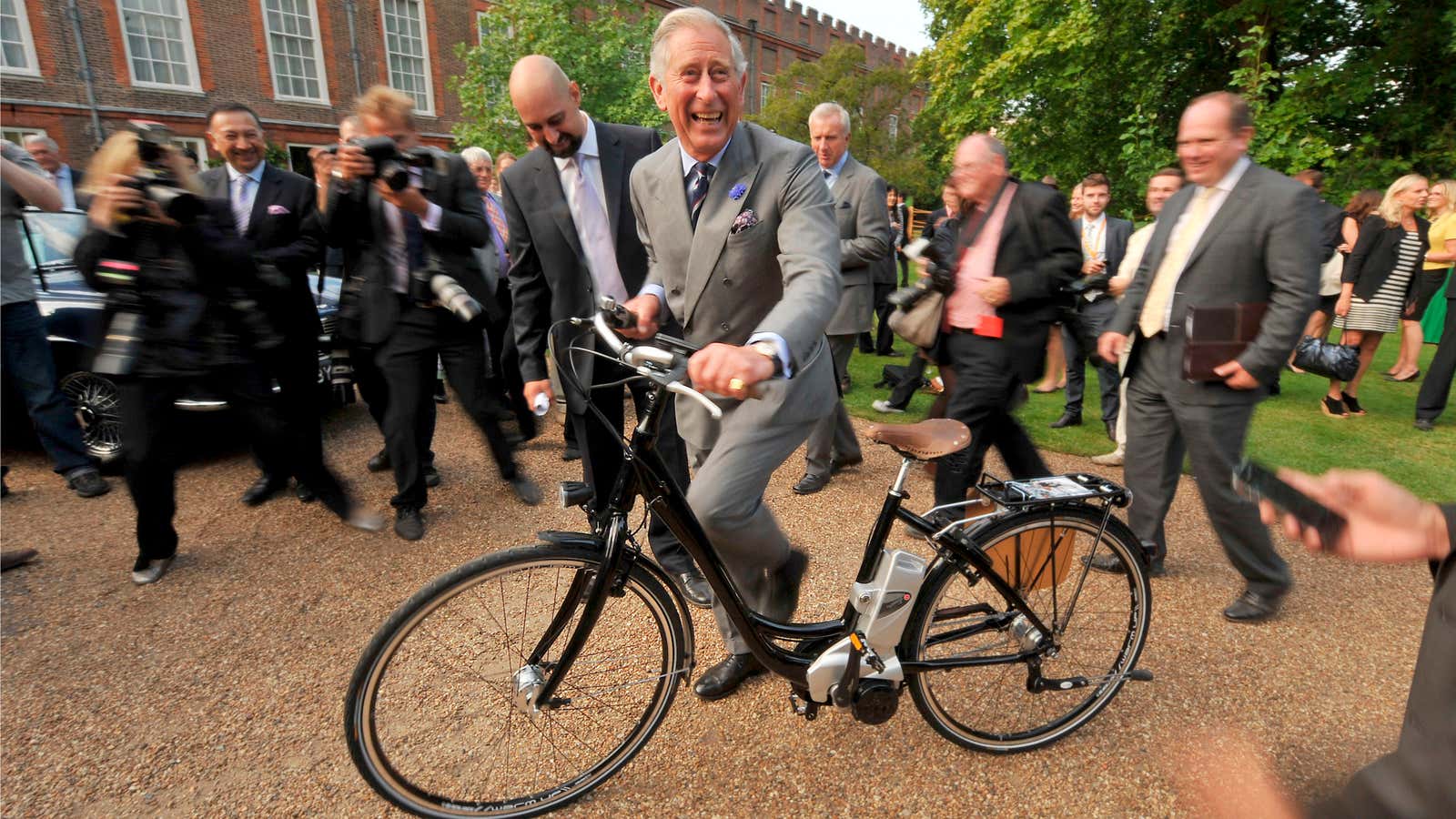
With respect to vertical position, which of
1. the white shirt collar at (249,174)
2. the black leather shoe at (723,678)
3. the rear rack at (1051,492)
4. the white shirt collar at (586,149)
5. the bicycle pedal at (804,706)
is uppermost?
the white shirt collar at (586,149)

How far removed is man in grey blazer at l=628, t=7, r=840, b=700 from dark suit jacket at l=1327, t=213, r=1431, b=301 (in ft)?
24.3

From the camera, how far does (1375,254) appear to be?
6.97 meters

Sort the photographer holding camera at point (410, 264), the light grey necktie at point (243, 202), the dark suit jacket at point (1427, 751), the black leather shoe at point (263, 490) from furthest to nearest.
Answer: the black leather shoe at point (263, 490) < the light grey necktie at point (243, 202) < the photographer holding camera at point (410, 264) < the dark suit jacket at point (1427, 751)

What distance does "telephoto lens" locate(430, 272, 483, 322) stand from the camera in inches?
143

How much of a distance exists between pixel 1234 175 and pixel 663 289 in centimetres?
248

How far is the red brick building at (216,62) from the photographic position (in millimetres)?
18078

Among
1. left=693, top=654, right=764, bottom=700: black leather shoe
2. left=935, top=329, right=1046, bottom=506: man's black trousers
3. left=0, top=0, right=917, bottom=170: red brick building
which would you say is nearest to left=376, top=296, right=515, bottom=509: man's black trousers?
left=693, top=654, right=764, bottom=700: black leather shoe

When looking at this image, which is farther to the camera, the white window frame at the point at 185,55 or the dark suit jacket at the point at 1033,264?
the white window frame at the point at 185,55

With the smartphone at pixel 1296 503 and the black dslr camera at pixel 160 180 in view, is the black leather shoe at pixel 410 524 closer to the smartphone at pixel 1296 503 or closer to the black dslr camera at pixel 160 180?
the black dslr camera at pixel 160 180

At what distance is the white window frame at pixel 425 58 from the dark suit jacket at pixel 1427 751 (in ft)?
88.5

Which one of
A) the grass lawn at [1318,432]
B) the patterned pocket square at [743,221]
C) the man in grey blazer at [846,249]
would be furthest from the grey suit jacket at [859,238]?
the patterned pocket square at [743,221]

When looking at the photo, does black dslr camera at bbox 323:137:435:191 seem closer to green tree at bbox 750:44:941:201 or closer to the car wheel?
the car wheel

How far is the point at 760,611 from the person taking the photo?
250 centimetres

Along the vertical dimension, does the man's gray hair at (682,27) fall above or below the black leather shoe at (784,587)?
above
